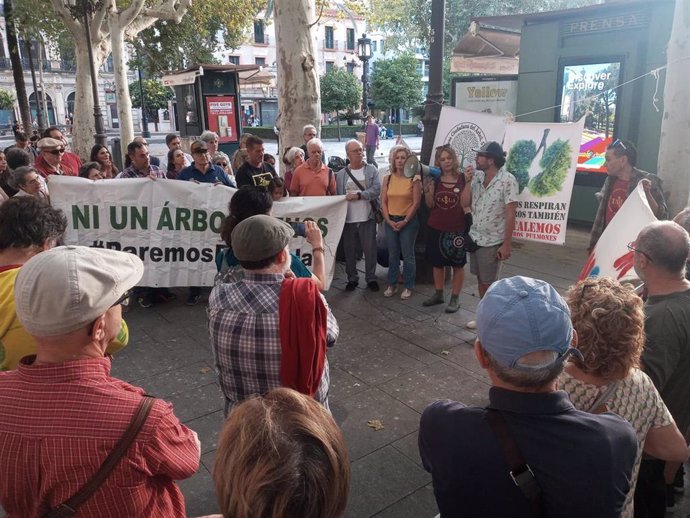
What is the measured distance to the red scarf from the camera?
7.63ft

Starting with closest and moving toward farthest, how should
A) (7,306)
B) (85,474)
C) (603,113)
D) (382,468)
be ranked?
(85,474) → (7,306) → (382,468) → (603,113)

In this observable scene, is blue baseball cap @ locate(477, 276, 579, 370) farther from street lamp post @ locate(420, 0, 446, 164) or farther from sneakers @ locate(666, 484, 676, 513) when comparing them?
street lamp post @ locate(420, 0, 446, 164)

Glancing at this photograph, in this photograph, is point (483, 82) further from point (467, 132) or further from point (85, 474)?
point (85, 474)

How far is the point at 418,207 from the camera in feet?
20.1

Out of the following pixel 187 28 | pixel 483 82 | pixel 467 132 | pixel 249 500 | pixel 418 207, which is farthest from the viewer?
pixel 187 28

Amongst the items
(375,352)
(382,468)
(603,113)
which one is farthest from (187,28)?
(382,468)

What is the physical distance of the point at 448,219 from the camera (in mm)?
5750

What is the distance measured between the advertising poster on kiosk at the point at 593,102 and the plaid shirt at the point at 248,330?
25.3 ft

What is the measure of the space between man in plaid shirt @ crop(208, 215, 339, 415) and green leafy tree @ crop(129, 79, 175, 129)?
4528 centimetres

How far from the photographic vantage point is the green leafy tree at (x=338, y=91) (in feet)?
152

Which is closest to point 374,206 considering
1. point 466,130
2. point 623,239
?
point 466,130

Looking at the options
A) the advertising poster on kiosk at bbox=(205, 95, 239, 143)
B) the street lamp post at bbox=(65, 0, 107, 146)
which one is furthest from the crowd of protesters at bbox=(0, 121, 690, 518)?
the advertising poster on kiosk at bbox=(205, 95, 239, 143)

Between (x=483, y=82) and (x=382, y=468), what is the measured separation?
338 inches

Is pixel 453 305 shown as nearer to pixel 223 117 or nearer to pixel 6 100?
pixel 223 117
